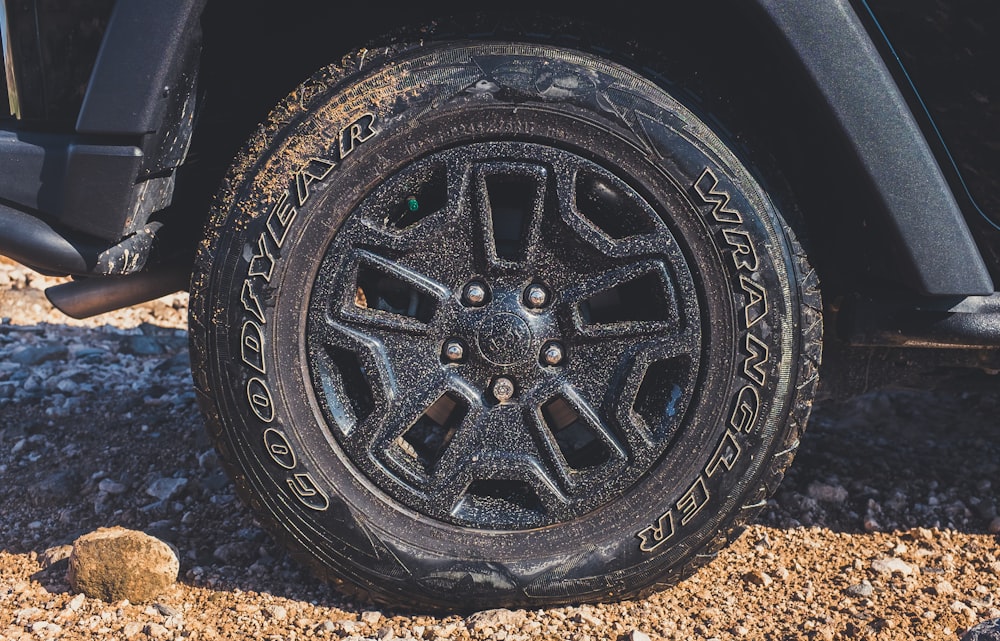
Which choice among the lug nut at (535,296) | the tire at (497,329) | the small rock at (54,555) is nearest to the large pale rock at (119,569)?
the small rock at (54,555)

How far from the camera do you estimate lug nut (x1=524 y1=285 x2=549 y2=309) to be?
6.77 feet

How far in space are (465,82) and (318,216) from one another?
44 cm

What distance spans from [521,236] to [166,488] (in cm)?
144

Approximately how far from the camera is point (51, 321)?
4352 mm

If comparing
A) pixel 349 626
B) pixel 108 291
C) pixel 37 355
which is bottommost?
pixel 37 355

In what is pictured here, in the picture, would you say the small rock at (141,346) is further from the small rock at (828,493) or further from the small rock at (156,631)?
the small rock at (828,493)

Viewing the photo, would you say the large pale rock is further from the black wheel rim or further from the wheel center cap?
the wheel center cap

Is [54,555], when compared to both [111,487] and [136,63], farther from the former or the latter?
[136,63]

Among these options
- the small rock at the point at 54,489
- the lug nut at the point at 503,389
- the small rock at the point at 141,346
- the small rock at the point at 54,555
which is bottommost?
the small rock at the point at 141,346

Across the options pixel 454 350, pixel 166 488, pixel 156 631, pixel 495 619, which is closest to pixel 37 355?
pixel 166 488

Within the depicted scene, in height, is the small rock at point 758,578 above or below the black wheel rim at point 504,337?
below

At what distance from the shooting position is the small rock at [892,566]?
234cm

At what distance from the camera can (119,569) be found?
2.17 m

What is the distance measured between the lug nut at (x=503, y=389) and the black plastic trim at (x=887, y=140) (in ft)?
2.98
